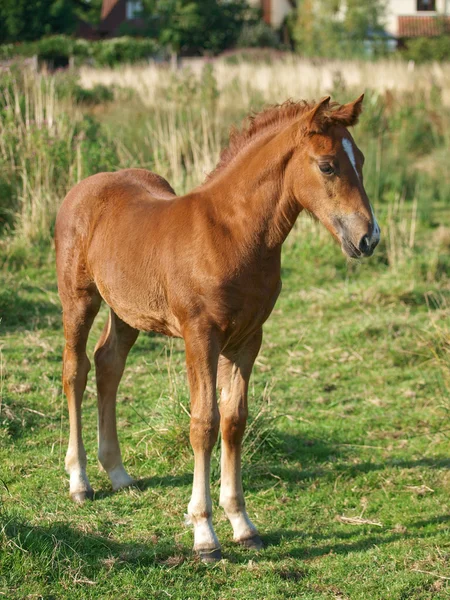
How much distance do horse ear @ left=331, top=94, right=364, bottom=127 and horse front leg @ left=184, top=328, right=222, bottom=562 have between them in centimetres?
123

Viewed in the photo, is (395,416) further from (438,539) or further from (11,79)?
(11,79)

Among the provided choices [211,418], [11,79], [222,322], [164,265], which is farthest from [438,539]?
[11,79]

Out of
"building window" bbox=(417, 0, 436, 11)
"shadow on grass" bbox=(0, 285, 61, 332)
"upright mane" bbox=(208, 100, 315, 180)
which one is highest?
"building window" bbox=(417, 0, 436, 11)

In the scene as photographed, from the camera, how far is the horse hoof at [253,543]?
14.2 feet

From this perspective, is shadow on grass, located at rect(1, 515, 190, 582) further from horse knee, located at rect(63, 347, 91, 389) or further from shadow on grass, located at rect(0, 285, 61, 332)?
shadow on grass, located at rect(0, 285, 61, 332)

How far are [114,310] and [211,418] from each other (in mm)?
1015

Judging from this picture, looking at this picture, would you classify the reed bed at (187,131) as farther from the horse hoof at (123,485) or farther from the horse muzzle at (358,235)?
the horse muzzle at (358,235)

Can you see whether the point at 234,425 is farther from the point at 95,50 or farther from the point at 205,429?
the point at 95,50

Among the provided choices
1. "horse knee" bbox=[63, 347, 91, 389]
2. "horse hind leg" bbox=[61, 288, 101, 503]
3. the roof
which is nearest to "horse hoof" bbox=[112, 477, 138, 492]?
"horse hind leg" bbox=[61, 288, 101, 503]

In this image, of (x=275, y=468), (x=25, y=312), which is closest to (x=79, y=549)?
(x=275, y=468)

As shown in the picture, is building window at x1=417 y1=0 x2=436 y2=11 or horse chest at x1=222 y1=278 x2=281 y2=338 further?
building window at x1=417 y1=0 x2=436 y2=11

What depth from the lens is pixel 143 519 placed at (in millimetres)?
4598

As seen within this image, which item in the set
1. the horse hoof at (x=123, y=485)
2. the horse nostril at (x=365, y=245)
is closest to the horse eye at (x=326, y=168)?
the horse nostril at (x=365, y=245)

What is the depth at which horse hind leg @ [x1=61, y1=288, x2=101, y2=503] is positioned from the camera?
4.88 m
